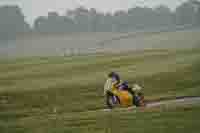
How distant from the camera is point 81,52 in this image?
207 feet

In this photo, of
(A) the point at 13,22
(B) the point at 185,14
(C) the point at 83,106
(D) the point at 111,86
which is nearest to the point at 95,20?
(A) the point at 13,22

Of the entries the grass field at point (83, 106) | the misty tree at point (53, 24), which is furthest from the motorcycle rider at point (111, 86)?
the misty tree at point (53, 24)

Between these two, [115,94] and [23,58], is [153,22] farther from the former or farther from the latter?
[115,94]

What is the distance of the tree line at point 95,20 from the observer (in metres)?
75.0

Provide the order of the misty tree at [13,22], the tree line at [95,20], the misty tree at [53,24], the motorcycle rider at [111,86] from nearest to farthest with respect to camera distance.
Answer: the motorcycle rider at [111,86] < the tree line at [95,20] < the misty tree at [13,22] < the misty tree at [53,24]

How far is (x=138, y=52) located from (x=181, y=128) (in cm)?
4244

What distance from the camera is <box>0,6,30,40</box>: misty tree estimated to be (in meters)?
79.6

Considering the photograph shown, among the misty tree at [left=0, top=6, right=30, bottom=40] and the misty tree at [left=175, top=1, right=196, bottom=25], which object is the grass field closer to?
the misty tree at [left=175, top=1, right=196, bottom=25]

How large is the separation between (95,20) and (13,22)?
60.0 ft

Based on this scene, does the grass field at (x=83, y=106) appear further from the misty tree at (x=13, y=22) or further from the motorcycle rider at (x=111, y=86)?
the misty tree at (x=13, y=22)

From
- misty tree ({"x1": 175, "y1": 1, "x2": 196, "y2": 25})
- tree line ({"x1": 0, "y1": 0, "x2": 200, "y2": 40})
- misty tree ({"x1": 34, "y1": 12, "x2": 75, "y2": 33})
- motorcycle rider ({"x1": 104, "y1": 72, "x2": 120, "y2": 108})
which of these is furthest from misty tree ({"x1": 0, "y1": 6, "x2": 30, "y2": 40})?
motorcycle rider ({"x1": 104, "y1": 72, "x2": 120, "y2": 108})

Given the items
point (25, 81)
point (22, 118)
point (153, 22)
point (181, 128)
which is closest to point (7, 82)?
point (25, 81)

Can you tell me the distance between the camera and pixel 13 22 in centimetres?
8806

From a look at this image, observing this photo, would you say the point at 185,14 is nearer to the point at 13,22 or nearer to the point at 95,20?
the point at 95,20
